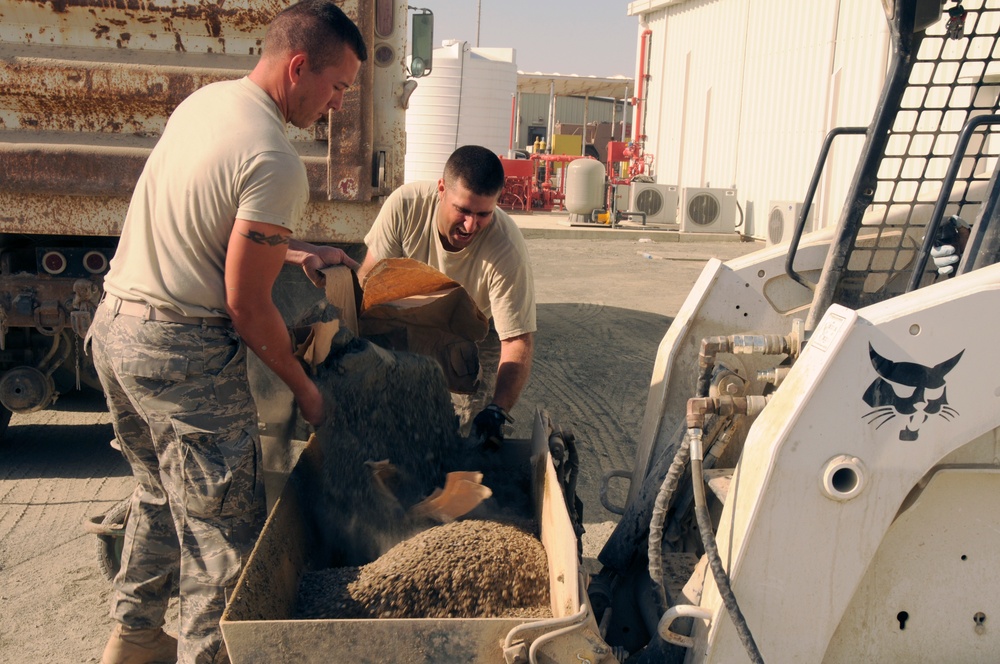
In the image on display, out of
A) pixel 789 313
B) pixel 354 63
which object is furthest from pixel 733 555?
pixel 354 63

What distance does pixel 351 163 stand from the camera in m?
4.45

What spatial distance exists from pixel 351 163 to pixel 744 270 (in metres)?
2.21

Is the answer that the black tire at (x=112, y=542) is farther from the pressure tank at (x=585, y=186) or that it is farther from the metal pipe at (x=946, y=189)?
the pressure tank at (x=585, y=186)

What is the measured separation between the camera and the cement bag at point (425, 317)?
382cm

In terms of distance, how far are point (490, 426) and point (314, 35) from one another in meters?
1.57

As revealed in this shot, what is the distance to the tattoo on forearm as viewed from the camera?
2494 mm

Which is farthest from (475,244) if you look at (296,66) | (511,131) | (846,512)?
(511,131)

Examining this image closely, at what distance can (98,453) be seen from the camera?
5.02 m

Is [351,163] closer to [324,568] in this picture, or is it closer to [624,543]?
[324,568]

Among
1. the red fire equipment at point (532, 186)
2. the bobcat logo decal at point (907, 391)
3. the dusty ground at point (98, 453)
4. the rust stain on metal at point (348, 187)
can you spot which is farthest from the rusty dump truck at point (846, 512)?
the red fire equipment at point (532, 186)

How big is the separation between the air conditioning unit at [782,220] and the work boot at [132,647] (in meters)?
10.7

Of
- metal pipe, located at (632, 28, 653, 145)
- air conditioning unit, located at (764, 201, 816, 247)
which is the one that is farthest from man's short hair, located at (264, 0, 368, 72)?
metal pipe, located at (632, 28, 653, 145)

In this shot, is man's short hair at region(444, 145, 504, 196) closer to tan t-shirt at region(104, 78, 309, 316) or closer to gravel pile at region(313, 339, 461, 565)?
gravel pile at region(313, 339, 461, 565)

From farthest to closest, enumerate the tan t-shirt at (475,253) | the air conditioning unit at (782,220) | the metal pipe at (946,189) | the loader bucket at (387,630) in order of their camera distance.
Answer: the air conditioning unit at (782,220)
the tan t-shirt at (475,253)
the metal pipe at (946,189)
the loader bucket at (387,630)
